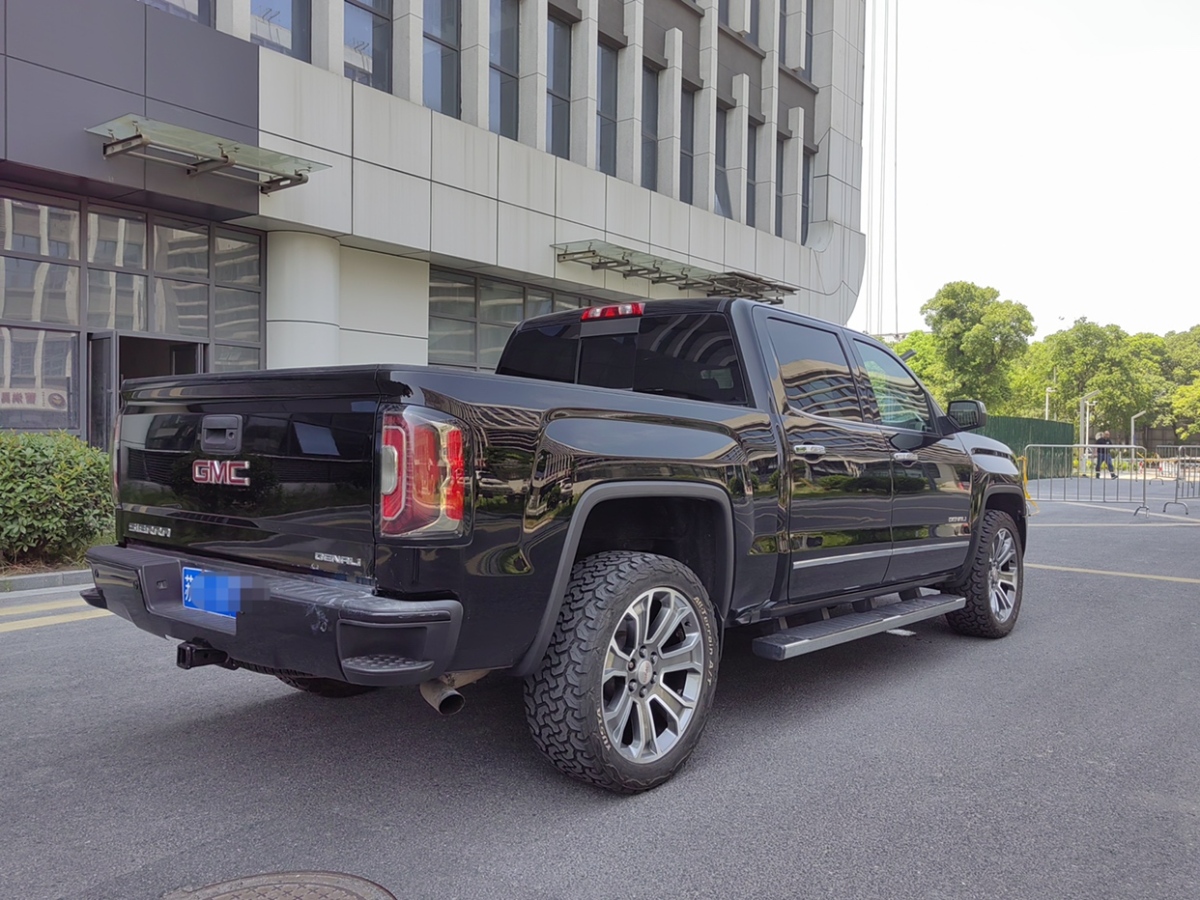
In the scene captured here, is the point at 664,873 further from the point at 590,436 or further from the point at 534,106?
the point at 534,106

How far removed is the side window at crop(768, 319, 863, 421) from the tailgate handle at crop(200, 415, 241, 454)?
2408 millimetres

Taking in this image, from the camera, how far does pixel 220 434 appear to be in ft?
11.0

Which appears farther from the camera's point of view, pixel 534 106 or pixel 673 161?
pixel 673 161

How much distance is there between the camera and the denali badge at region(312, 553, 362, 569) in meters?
2.92

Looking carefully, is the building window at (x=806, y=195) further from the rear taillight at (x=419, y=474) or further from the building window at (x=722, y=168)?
the rear taillight at (x=419, y=474)

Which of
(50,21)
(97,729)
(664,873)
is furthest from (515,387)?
(50,21)

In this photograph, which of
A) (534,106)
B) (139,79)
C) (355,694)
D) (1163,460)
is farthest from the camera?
(1163,460)

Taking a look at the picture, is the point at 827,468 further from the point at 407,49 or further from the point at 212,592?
the point at 407,49

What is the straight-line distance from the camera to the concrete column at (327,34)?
1414 centimetres

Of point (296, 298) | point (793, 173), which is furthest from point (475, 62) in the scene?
point (793, 173)

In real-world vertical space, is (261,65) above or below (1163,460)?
above

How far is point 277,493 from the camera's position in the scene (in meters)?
3.17

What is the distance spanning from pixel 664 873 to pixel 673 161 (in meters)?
20.0

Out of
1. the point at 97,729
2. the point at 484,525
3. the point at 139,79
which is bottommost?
the point at 97,729
